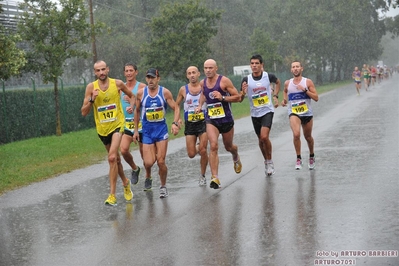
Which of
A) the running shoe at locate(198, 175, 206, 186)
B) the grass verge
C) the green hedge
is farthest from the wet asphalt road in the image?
the green hedge

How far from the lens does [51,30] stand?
87.6 feet

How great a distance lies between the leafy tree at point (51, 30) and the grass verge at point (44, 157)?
8.20 ft

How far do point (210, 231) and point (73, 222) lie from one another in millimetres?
2014

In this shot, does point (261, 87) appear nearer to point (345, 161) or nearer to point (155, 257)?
point (345, 161)

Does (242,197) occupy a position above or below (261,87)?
below

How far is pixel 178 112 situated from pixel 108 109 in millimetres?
1164

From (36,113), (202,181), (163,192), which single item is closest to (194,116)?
(202,181)

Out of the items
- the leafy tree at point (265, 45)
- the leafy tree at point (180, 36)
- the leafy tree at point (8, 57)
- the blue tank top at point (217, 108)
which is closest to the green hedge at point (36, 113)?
the leafy tree at point (8, 57)

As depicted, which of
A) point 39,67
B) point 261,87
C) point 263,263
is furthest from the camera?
point 39,67

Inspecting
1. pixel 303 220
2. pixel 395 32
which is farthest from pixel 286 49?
pixel 303 220

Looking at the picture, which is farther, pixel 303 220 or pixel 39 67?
pixel 39 67

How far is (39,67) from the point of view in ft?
86.6

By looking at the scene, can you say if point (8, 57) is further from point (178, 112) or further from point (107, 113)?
point (107, 113)

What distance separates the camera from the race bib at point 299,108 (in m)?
13.5
